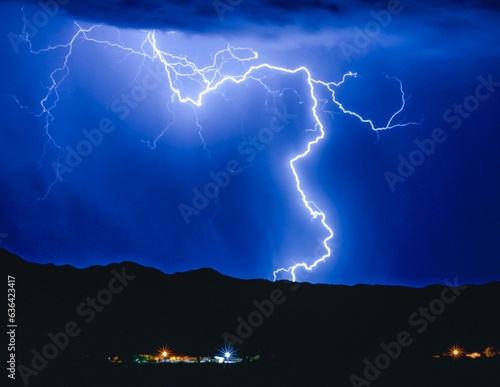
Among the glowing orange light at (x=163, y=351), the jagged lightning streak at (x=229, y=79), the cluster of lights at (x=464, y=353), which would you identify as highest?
the jagged lightning streak at (x=229, y=79)

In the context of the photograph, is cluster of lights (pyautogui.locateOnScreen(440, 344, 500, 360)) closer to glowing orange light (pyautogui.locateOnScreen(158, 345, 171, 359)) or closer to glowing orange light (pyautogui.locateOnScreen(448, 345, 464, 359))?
glowing orange light (pyautogui.locateOnScreen(448, 345, 464, 359))

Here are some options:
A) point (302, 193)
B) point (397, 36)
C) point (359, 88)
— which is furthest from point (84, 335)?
point (397, 36)

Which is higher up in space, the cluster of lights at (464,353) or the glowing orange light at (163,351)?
the cluster of lights at (464,353)

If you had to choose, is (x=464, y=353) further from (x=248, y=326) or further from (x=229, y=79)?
(x=229, y=79)

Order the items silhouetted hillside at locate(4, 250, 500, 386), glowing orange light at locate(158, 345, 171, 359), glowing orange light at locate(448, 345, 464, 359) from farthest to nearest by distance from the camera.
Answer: glowing orange light at locate(448, 345, 464, 359) → glowing orange light at locate(158, 345, 171, 359) → silhouetted hillside at locate(4, 250, 500, 386)

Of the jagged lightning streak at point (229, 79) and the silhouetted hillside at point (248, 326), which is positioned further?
the jagged lightning streak at point (229, 79)

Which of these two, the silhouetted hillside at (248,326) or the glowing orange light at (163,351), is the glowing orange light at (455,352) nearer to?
the silhouetted hillside at (248,326)

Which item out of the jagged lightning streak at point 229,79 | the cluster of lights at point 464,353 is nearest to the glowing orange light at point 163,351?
the jagged lightning streak at point 229,79

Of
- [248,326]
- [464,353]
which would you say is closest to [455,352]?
[464,353]

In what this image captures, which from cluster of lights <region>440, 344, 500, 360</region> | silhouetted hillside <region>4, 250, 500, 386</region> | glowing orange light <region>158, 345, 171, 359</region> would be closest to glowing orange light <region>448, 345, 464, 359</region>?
cluster of lights <region>440, 344, 500, 360</region>
